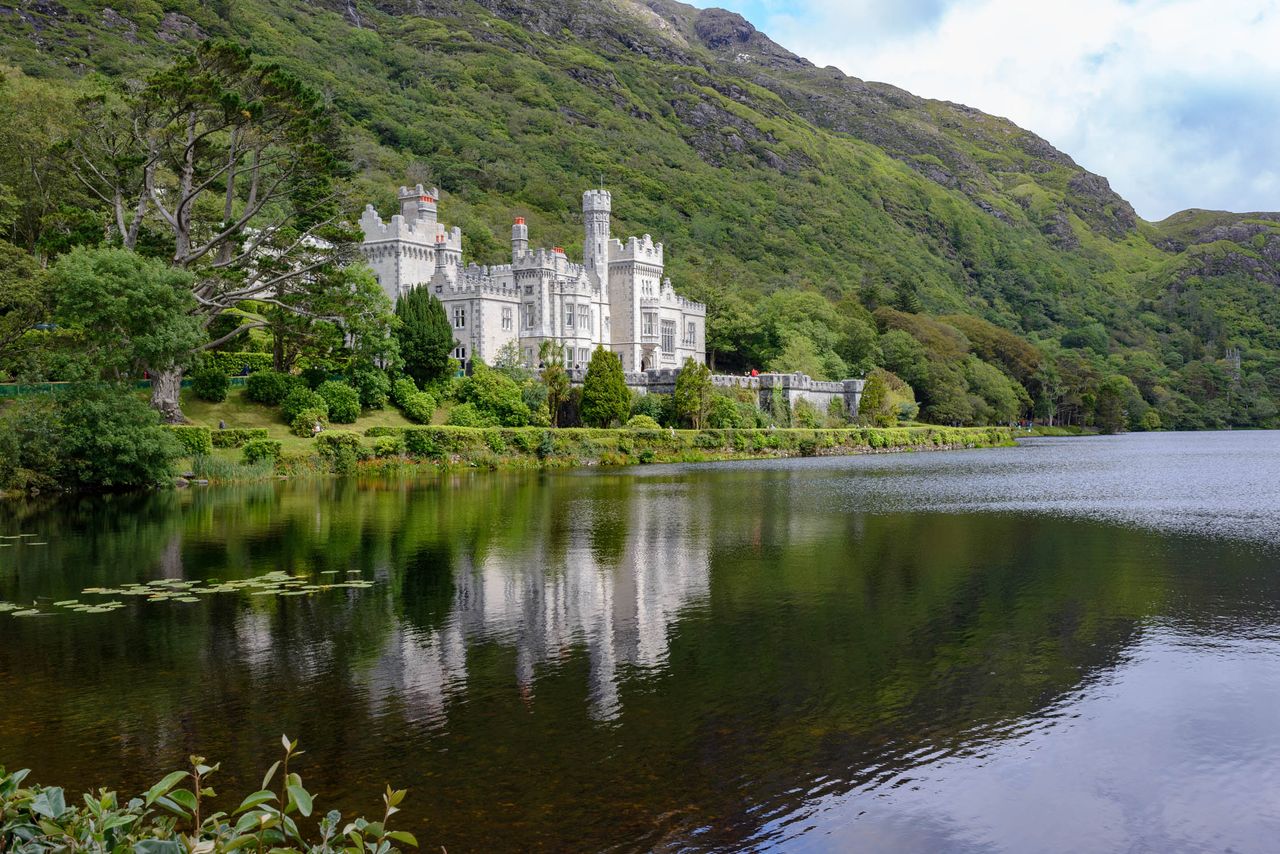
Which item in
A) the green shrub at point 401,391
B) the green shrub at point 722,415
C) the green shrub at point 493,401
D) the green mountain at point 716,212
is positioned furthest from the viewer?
the green mountain at point 716,212

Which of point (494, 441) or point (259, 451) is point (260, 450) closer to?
point (259, 451)

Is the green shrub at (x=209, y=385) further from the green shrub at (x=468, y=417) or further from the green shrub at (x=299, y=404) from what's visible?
the green shrub at (x=468, y=417)

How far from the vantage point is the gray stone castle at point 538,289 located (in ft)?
225

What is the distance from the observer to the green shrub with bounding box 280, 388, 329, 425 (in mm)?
50219

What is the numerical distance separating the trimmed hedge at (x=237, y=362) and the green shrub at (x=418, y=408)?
7.86m

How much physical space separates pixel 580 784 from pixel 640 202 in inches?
5581

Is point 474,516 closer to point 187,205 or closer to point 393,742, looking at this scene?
point 393,742

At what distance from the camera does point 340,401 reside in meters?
51.8

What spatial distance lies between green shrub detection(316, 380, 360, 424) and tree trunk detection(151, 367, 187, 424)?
24.0ft

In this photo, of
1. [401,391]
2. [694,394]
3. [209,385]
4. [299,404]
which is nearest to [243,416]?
[209,385]

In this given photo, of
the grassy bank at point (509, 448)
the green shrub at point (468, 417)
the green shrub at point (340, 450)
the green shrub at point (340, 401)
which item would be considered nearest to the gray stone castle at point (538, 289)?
the green shrub at point (468, 417)

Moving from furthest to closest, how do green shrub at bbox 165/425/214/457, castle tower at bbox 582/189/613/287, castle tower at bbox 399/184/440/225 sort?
castle tower at bbox 582/189/613/287
castle tower at bbox 399/184/440/225
green shrub at bbox 165/425/214/457

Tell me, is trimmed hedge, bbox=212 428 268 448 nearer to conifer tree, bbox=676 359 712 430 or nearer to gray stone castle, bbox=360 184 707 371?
gray stone castle, bbox=360 184 707 371

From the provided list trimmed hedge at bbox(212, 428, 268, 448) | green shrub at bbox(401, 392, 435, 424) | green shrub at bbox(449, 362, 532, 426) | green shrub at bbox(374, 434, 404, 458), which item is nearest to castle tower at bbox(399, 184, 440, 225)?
green shrub at bbox(449, 362, 532, 426)
